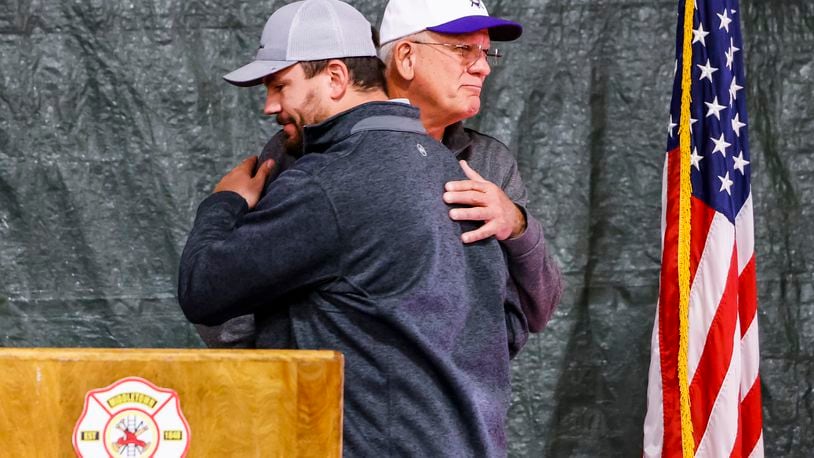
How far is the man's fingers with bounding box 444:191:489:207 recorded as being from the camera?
60.4 inches

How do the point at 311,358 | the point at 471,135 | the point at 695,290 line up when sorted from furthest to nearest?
the point at 695,290, the point at 471,135, the point at 311,358

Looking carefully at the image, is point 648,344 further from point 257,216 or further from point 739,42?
point 257,216

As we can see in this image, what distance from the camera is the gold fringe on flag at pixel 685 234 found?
2.43 m

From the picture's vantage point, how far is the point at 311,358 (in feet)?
3.96

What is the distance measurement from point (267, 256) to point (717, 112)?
1.36 metres

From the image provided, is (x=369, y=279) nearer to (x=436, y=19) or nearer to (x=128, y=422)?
(x=128, y=422)

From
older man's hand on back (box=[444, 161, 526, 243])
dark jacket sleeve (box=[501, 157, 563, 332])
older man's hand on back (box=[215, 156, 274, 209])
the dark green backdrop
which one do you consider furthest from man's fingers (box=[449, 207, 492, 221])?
the dark green backdrop

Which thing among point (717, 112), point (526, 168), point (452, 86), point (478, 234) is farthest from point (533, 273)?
point (526, 168)

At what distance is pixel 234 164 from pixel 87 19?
485mm

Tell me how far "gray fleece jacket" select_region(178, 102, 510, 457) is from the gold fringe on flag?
105 cm

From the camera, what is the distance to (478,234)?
1562 mm

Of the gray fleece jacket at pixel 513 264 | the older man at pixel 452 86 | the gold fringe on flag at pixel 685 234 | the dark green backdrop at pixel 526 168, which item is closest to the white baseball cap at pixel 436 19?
the older man at pixel 452 86

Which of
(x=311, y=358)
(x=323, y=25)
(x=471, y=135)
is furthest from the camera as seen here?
(x=471, y=135)

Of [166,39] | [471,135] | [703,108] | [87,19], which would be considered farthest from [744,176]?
[87,19]
